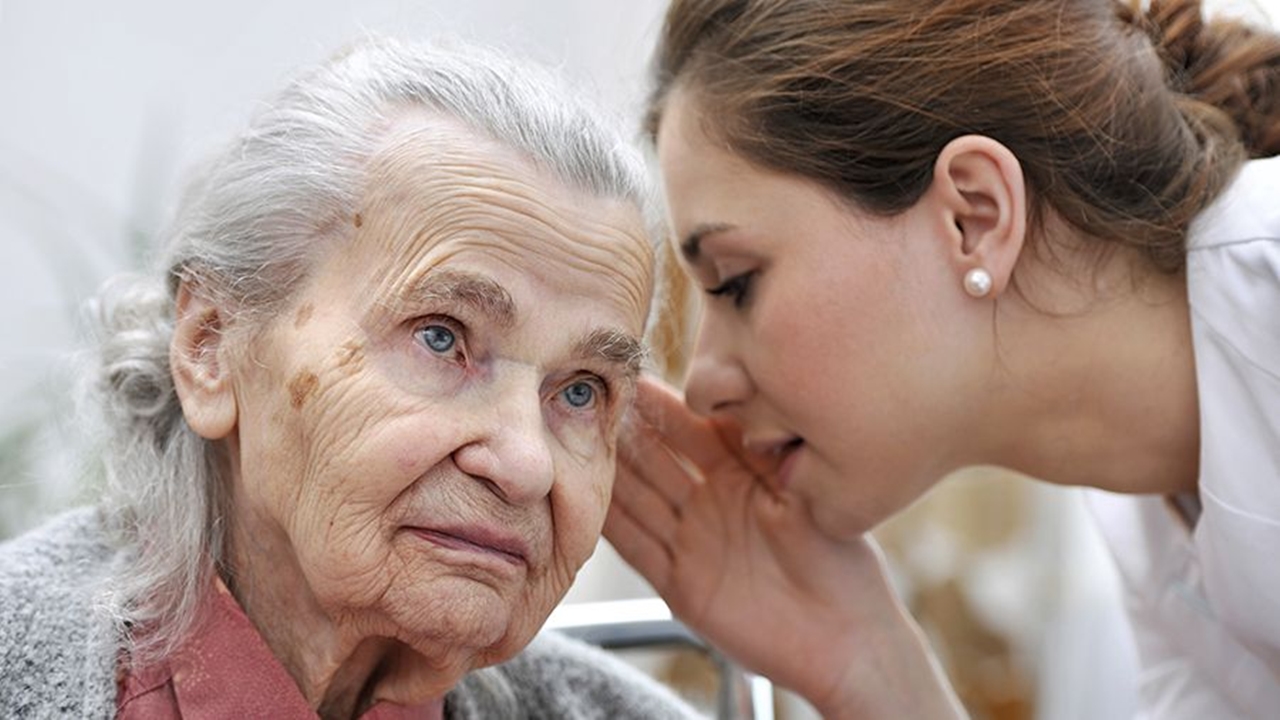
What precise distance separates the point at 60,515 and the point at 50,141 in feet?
4.86

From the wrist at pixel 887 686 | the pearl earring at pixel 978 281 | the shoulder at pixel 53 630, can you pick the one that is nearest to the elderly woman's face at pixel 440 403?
the shoulder at pixel 53 630

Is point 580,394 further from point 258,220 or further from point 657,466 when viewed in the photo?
point 657,466

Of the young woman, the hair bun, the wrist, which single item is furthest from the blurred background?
the wrist

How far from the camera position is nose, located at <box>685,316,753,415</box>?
1979 millimetres

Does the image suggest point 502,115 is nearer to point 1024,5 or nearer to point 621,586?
point 1024,5

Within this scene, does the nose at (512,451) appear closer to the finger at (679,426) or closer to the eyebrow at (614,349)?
the eyebrow at (614,349)

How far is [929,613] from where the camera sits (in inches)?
163

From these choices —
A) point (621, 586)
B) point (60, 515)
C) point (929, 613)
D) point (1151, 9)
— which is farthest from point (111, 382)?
point (929, 613)

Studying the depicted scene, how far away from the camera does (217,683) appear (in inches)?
55.8

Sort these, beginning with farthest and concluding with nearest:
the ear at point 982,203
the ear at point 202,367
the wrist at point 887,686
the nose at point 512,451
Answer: the wrist at point 887,686 < the ear at point 982,203 < the ear at point 202,367 < the nose at point 512,451

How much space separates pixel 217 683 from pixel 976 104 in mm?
1004

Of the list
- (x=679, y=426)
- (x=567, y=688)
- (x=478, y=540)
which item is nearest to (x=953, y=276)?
(x=679, y=426)

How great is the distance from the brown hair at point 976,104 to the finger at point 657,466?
0.39m

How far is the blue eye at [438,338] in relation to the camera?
55.0 inches
